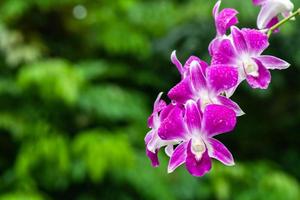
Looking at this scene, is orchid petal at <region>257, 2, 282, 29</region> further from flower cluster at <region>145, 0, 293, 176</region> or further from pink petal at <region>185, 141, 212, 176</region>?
pink petal at <region>185, 141, 212, 176</region>

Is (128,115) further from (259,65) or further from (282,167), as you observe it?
(259,65)

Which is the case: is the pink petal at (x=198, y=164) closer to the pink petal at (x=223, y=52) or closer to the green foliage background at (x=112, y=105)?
the pink petal at (x=223, y=52)

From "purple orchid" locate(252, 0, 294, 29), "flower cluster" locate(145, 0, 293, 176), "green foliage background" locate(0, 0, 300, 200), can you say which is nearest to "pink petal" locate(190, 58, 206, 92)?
"flower cluster" locate(145, 0, 293, 176)

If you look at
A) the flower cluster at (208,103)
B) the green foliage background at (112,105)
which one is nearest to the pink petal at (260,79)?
the flower cluster at (208,103)

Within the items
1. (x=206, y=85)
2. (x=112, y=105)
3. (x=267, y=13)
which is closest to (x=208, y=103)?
(x=206, y=85)

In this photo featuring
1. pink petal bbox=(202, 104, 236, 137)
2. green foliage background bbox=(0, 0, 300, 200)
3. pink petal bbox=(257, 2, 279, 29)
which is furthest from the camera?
green foliage background bbox=(0, 0, 300, 200)

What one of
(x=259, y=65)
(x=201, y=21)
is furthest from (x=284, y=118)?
(x=259, y=65)
